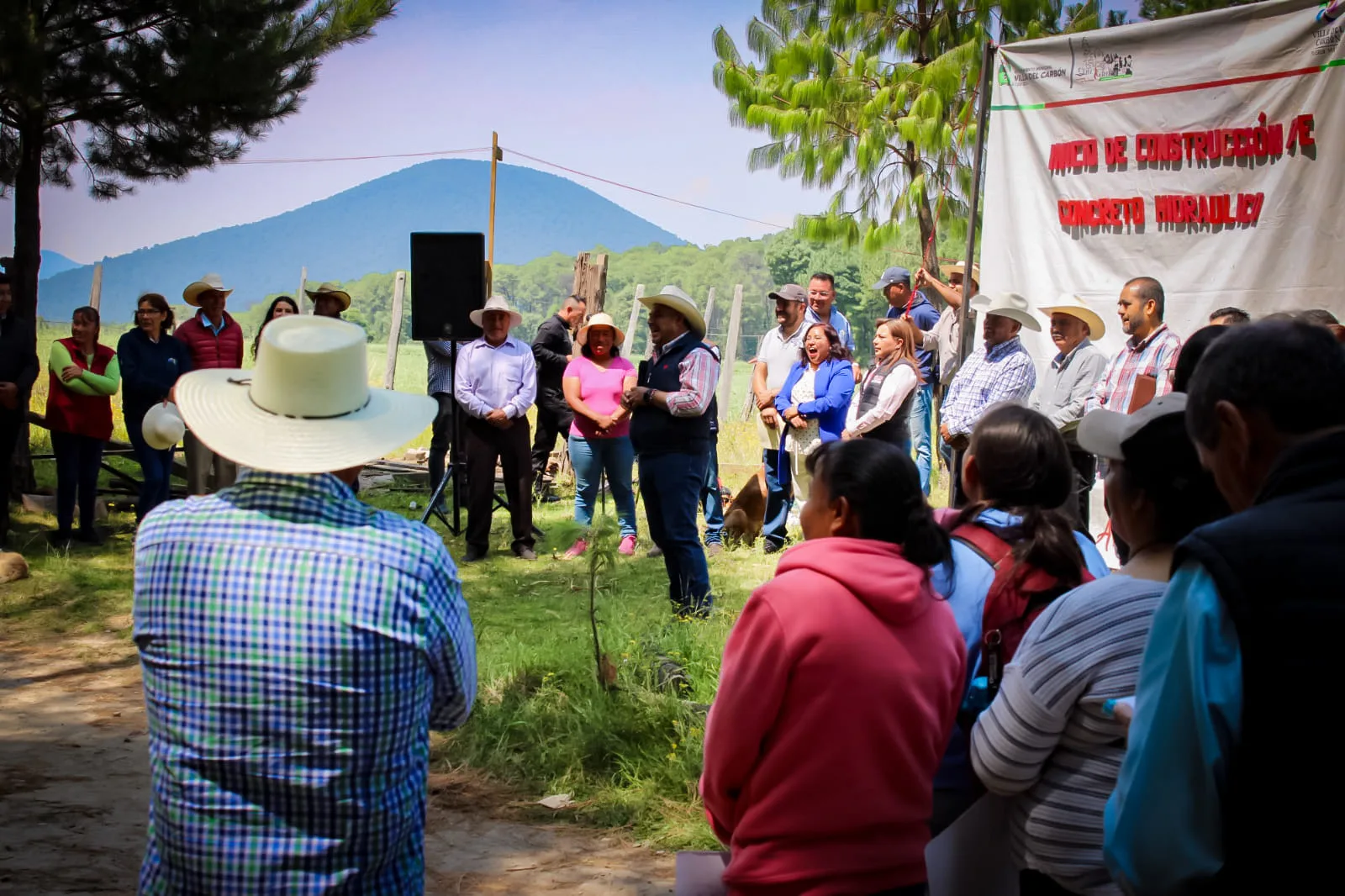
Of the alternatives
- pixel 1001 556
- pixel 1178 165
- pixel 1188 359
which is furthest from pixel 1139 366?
pixel 1001 556

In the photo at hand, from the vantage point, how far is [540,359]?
34.9ft

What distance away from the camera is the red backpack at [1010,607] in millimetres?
2469

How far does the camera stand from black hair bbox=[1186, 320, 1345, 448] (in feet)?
4.81

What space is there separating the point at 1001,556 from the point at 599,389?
20.1 feet

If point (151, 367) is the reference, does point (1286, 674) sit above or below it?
above

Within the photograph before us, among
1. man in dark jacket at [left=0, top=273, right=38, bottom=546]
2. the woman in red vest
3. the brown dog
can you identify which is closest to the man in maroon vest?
the woman in red vest

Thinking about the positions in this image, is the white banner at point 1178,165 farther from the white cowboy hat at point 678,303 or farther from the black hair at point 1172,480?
the black hair at point 1172,480

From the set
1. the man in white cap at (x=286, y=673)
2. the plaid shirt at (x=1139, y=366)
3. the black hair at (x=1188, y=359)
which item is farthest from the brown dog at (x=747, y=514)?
the man in white cap at (x=286, y=673)

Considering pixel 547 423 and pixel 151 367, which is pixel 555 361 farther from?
pixel 151 367

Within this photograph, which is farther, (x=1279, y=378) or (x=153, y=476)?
(x=153, y=476)

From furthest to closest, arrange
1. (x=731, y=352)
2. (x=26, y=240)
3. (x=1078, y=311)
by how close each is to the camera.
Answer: (x=731, y=352) → (x=26, y=240) → (x=1078, y=311)

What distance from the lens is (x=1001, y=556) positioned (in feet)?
8.38

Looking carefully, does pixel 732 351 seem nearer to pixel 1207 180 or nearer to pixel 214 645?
pixel 1207 180

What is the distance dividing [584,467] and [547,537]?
3.21 feet
